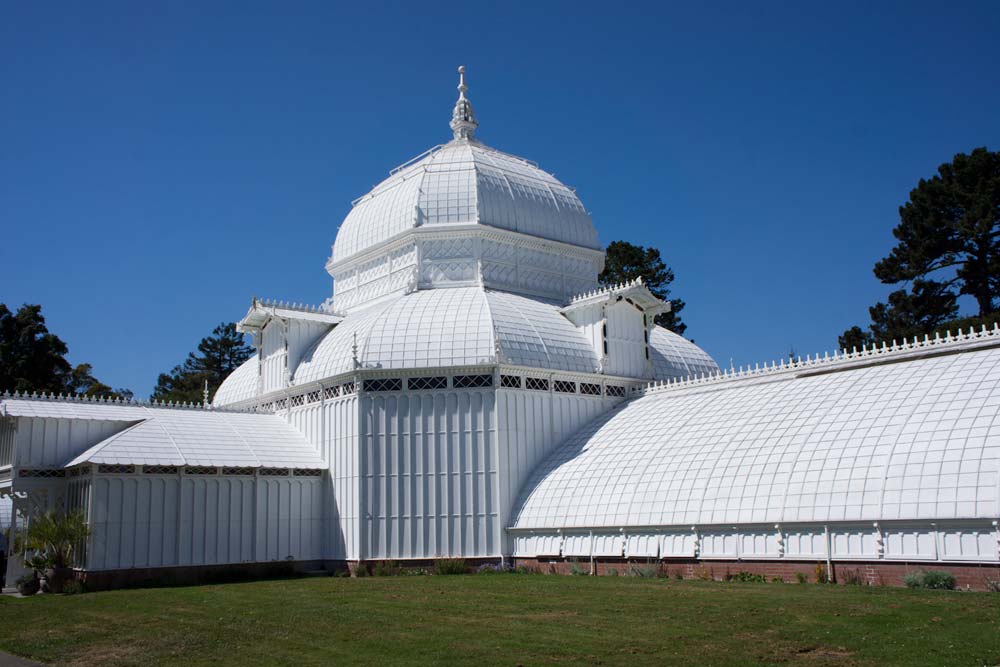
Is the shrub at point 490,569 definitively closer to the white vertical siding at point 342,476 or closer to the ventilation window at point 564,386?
the white vertical siding at point 342,476

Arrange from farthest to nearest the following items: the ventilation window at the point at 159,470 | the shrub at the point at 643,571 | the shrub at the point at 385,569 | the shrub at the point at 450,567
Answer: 1. the shrub at the point at 385,569
2. the shrub at the point at 450,567
3. the ventilation window at the point at 159,470
4. the shrub at the point at 643,571

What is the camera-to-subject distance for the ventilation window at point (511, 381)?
38.6 m

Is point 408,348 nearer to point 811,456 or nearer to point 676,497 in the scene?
point 676,497

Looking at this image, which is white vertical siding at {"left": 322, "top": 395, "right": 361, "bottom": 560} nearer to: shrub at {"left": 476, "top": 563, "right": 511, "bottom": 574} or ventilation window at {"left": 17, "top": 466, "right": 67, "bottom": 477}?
shrub at {"left": 476, "top": 563, "right": 511, "bottom": 574}

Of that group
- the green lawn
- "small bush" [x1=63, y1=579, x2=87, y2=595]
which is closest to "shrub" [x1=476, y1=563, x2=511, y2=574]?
the green lawn

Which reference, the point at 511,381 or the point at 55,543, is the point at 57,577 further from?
the point at 511,381

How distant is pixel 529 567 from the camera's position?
36250 millimetres

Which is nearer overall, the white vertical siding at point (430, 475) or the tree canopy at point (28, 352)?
the white vertical siding at point (430, 475)

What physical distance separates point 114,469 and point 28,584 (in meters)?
5.04

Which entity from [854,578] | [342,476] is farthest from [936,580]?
[342,476]

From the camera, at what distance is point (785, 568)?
2820 cm

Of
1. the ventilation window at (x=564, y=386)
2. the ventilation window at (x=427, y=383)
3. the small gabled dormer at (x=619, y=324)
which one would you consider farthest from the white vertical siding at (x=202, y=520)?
the small gabled dormer at (x=619, y=324)

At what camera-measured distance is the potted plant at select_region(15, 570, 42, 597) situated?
34.2 metres

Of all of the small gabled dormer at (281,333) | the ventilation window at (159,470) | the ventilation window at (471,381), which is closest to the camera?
the ventilation window at (159,470)
